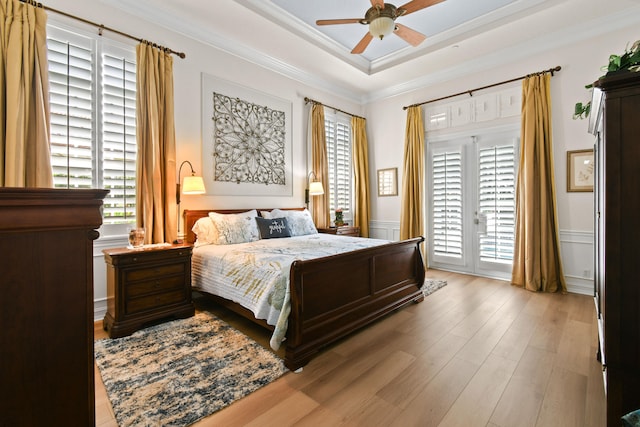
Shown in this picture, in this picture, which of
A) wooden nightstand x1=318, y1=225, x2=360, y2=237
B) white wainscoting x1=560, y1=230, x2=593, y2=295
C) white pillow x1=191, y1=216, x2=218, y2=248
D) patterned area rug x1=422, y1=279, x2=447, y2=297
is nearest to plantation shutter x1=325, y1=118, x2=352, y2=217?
wooden nightstand x1=318, y1=225, x2=360, y2=237

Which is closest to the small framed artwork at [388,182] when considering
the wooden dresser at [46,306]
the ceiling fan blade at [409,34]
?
the ceiling fan blade at [409,34]

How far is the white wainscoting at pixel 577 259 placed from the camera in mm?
3835

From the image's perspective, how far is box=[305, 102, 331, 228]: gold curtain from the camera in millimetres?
5219

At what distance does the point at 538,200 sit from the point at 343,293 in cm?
320

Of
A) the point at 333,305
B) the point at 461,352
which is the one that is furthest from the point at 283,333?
the point at 461,352

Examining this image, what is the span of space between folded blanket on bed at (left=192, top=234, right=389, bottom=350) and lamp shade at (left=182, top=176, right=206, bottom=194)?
65cm

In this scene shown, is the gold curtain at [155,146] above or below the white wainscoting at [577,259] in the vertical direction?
above

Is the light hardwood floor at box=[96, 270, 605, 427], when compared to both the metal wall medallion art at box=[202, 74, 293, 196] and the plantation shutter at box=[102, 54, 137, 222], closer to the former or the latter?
the plantation shutter at box=[102, 54, 137, 222]

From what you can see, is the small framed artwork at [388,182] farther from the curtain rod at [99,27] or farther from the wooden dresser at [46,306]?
the wooden dresser at [46,306]

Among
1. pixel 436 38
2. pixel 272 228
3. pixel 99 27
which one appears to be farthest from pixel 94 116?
pixel 436 38

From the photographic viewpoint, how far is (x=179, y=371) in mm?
2125

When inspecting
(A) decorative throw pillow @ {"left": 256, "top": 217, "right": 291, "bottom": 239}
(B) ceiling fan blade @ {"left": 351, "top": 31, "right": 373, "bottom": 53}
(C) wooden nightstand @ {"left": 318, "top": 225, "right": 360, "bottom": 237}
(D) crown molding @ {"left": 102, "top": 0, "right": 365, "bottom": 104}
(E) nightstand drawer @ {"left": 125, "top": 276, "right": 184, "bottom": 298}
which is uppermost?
(D) crown molding @ {"left": 102, "top": 0, "right": 365, "bottom": 104}

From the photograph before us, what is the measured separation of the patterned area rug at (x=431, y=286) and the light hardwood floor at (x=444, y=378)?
76 cm

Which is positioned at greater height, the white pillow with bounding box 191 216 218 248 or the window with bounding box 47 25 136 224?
the window with bounding box 47 25 136 224
